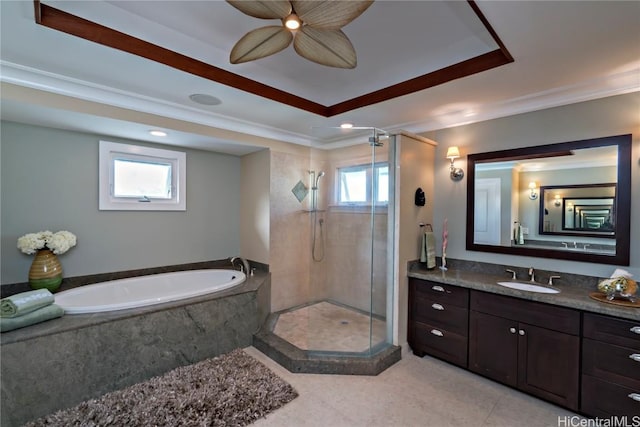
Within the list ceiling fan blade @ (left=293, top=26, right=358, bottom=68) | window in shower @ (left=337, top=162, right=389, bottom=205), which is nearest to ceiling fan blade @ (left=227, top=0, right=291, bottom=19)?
ceiling fan blade @ (left=293, top=26, right=358, bottom=68)

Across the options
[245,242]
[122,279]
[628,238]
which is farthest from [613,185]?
[122,279]

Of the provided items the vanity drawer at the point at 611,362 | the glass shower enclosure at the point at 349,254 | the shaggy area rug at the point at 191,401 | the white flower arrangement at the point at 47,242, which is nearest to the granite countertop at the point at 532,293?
the vanity drawer at the point at 611,362

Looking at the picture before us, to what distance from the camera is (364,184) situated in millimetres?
3387

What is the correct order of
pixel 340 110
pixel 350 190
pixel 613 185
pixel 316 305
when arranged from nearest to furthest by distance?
pixel 613 185, pixel 340 110, pixel 350 190, pixel 316 305

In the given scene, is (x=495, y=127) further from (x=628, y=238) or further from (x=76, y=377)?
(x=76, y=377)

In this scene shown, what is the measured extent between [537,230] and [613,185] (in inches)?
24.2

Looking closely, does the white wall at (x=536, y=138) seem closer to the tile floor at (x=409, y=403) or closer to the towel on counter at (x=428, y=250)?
the towel on counter at (x=428, y=250)

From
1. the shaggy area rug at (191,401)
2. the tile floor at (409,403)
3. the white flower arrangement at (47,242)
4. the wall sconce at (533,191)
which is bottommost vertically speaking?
the tile floor at (409,403)

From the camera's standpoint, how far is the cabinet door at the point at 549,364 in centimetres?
205

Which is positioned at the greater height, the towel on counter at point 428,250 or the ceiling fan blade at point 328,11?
the ceiling fan blade at point 328,11

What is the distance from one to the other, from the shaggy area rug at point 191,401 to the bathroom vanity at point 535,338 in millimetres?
1508

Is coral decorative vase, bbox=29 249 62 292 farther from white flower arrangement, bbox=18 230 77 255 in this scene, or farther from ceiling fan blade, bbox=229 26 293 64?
ceiling fan blade, bbox=229 26 293 64

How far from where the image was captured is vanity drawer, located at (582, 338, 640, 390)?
1837 mm

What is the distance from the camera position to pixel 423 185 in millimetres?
3150
